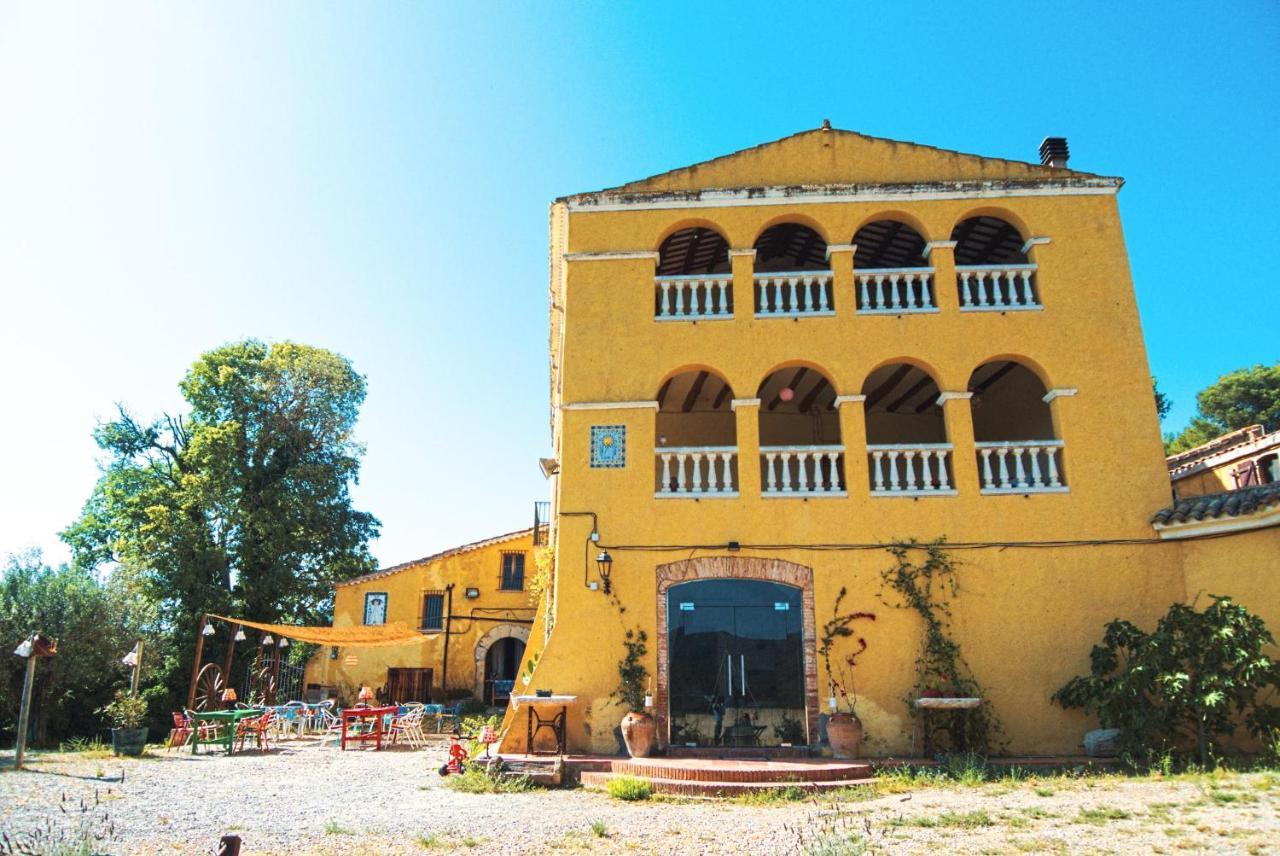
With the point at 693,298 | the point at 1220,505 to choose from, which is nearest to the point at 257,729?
the point at 693,298

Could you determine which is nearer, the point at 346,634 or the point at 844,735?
the point at 844,735

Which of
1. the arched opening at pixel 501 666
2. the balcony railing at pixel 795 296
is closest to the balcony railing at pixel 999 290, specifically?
the balcony railing at pixel 795 296

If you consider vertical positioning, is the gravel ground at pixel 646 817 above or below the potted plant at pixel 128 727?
below

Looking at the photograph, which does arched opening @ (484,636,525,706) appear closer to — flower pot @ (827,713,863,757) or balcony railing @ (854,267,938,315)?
flower pot @ (827,713,863,757)

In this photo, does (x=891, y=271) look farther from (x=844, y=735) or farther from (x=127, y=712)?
(x=127, y=712)

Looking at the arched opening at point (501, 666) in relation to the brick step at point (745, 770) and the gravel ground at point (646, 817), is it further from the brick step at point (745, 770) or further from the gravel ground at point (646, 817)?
the brick step at point (745, 770)

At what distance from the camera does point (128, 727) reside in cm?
1337

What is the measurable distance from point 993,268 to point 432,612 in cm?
1772

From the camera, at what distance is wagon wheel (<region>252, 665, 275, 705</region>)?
20078 millimetres

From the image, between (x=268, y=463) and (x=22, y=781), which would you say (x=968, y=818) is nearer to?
(x=22, y=781)

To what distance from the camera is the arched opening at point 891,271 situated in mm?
13016

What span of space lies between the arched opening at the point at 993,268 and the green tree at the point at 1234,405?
2354cm

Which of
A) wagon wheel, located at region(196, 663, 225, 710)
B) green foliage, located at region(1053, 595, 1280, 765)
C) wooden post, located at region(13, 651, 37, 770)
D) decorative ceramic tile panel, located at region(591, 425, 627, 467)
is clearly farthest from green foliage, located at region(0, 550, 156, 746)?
green foliage, located at region(1053, 595, 1280, 765)

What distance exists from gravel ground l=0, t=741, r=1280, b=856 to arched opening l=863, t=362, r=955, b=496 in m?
4.44
